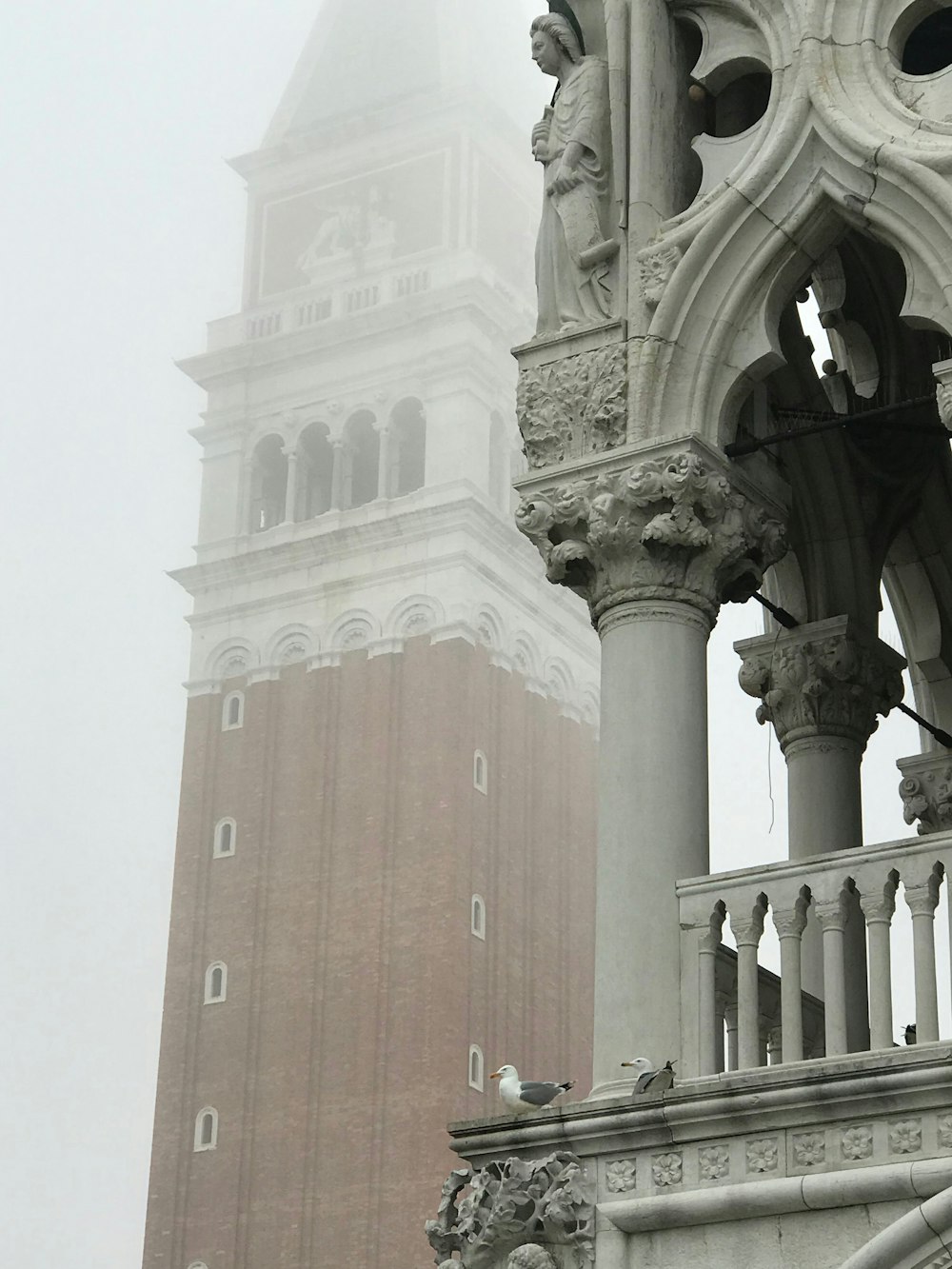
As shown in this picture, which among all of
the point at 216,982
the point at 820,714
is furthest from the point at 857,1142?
the point at 216,982

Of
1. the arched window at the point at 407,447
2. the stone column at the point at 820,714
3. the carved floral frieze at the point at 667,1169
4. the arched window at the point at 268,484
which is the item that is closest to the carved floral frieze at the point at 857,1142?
the carved floral frieze at the point at 667,1169

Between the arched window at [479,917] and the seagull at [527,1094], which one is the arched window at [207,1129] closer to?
the arched window at [479,917]

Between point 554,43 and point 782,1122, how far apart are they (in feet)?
18.8

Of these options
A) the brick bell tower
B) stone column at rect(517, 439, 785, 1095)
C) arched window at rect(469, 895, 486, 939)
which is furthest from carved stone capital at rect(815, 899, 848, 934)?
arched window at rect(469, 895, 486, 939)

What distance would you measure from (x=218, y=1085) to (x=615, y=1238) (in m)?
59.0

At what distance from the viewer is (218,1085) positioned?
6788cm

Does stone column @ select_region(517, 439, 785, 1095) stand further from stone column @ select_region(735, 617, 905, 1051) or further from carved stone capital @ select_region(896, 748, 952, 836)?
carved stone capital @ select_region(896, 748, 952, 836)

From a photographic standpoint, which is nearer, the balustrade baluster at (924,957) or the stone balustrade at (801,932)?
the balustrade baluster at (924,957)

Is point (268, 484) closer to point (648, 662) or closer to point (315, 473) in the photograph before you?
point (315, 473)

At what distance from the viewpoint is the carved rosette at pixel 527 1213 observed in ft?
33.4

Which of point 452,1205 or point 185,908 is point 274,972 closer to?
point 185,908

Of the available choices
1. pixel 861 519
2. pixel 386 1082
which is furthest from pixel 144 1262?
pixel 861 519

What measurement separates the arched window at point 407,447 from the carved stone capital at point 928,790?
5837cm

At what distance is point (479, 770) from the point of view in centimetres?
7000
